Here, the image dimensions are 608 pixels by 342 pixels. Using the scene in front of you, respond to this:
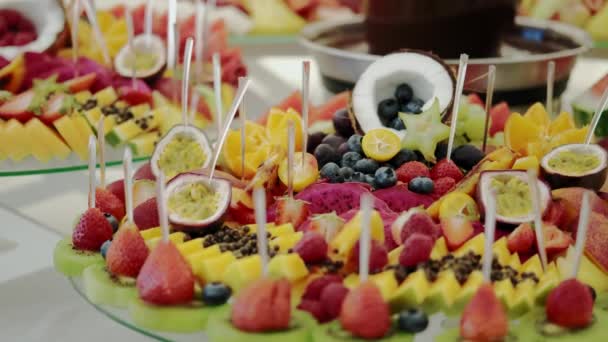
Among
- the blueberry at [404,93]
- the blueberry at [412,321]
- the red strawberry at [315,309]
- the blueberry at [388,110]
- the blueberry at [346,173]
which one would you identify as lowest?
the red strawberry at [315,309]

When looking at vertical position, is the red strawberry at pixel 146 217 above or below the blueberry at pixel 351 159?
below

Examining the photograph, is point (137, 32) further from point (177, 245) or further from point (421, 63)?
point (177, 245)

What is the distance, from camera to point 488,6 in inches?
79.2

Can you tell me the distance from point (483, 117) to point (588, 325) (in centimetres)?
68

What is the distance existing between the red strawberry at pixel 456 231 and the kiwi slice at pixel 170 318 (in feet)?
1.13

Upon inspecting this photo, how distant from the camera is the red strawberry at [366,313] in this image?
1.03 m

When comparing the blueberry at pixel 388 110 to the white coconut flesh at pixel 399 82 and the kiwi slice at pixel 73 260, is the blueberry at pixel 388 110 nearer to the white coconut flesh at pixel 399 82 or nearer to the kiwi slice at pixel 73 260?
the white coconut flesh at pixel 399 82

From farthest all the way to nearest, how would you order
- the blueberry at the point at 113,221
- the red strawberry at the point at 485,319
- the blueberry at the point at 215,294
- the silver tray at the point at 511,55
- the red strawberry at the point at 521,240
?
the silver tray at the point at 511,55 < the blueberry at the point at 113,221 < the red strawberry at the point at 521,240 < the blueberry at the point at 215,294 < the red strawberry at the point at 485,319

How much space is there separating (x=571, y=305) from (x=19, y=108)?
47.4 inches

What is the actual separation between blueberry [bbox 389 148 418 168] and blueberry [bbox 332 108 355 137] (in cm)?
15

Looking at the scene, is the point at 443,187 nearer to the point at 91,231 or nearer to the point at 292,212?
the point at 292,212

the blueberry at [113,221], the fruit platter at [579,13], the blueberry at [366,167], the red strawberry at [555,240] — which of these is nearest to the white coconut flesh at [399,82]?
the blueberry at [366,167]

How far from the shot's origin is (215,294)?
1.12 m

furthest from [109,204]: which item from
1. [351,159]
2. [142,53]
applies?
[142,53]
